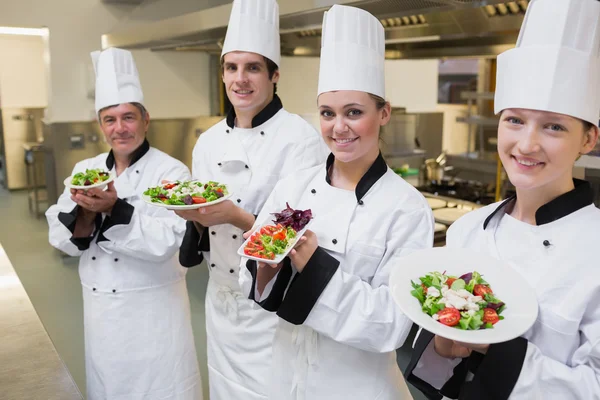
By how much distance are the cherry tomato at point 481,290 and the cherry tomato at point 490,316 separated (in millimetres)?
39

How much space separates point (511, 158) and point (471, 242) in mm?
246

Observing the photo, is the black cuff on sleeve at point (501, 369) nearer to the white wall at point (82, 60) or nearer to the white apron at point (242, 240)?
the white apron at point (242, 240)

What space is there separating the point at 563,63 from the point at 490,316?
49cm

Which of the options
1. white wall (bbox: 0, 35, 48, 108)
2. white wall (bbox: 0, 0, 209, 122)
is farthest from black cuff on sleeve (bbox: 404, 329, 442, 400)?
white wall (bbox: 0, 35, 48, 108)

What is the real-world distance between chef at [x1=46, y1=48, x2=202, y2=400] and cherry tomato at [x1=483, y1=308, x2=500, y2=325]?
53.2 inches

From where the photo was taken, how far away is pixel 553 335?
1.03 meters

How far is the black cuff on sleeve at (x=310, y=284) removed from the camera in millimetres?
1257

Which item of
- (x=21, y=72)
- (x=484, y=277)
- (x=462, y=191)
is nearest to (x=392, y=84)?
(x=462, y=191)

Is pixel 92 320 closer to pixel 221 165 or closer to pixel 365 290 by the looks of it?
pixel 221 165

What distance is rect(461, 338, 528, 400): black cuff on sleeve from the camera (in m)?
1.00

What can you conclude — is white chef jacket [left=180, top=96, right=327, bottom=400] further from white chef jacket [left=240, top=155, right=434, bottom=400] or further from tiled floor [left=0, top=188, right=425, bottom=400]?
tiled floor [left=0, top=188, right=425, bottom=400]

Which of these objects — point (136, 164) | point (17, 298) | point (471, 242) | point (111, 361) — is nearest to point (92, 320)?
point (111, 361)

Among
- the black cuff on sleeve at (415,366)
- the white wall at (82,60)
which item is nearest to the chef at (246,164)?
the black cuff on sleeve at (415,366)

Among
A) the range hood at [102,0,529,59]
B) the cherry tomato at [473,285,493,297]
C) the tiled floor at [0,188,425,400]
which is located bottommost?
the tiled floor at [0,188,425,400]
